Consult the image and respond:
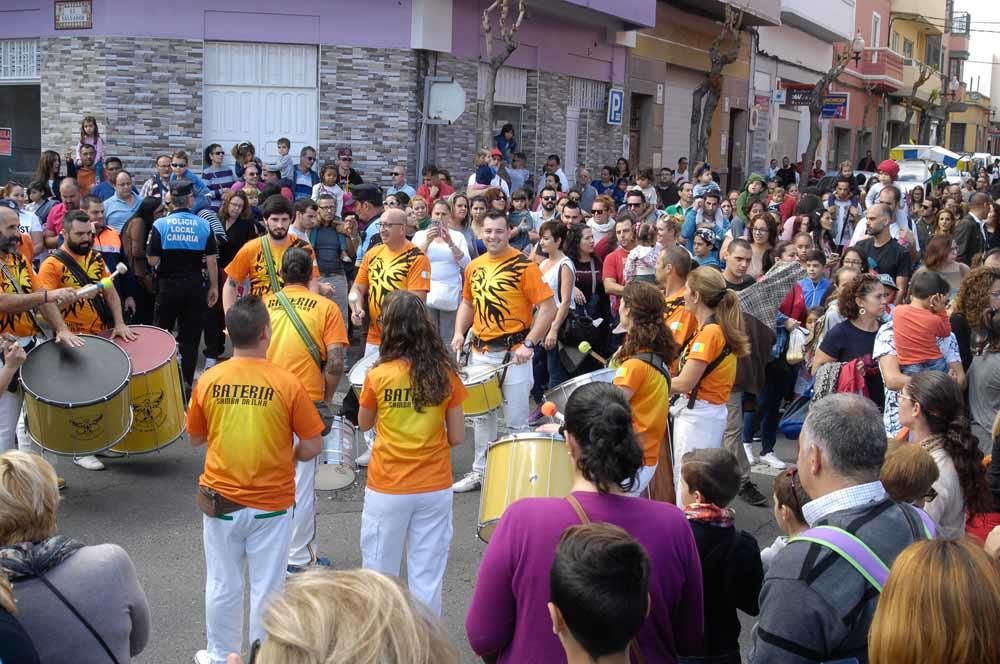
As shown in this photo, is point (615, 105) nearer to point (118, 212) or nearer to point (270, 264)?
point (118, 212)

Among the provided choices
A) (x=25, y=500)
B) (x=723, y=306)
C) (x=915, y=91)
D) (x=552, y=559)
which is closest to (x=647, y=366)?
(x=723, y=306)

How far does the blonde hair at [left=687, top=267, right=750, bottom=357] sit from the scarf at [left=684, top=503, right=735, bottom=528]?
7.99 feet

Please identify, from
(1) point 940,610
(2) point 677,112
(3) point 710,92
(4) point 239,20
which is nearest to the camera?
(1) point 940,610

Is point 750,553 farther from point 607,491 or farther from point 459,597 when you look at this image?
point 459,597

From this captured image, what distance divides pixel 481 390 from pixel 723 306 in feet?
5.67

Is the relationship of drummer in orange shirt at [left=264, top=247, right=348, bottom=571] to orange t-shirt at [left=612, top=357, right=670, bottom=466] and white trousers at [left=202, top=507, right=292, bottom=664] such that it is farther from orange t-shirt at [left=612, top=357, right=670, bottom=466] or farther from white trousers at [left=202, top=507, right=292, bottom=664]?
orange t-shirt at [left=612, top=357, right=670, bottom=466]

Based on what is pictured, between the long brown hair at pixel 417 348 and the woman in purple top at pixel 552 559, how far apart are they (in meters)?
1.69

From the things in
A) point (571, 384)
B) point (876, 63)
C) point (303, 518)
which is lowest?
point (303, 518)

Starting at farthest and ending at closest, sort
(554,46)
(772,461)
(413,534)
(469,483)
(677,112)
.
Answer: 1. (677,112)
2. (554,46)
3. (772,461)
4. (469,483)
5. (413,534)

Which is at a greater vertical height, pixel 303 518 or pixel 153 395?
pixel 153 395

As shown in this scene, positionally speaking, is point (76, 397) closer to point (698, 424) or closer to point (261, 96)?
point (698, 424)

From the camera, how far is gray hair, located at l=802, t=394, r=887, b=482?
10.5 ft

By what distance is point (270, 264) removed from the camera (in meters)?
7.96

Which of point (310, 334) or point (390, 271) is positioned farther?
point (390, 271)
